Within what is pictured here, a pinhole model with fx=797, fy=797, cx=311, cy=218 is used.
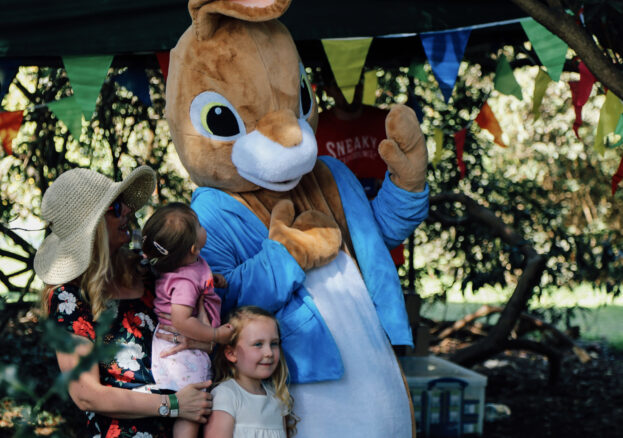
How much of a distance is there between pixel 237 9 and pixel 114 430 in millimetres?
1240

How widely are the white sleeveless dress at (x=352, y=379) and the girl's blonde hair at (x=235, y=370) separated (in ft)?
0.31

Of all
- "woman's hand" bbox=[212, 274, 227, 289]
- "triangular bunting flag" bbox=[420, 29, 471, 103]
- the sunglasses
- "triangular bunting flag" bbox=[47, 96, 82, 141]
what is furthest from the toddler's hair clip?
"triangular bunting flag" bbox=[420, 29, 471, 103]

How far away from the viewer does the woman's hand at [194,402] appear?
6.71ft

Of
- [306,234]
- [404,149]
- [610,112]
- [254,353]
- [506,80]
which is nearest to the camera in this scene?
[254,353]

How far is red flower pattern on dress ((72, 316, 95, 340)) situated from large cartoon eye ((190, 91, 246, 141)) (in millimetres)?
791

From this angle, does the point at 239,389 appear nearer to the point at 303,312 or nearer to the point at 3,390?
the point at 303,312

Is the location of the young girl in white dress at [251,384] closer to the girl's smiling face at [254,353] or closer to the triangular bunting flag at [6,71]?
the girl's smiling face at [254,353]

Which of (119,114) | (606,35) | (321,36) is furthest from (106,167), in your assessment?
(606,35)

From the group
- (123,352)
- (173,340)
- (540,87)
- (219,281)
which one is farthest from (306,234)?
(540,87)

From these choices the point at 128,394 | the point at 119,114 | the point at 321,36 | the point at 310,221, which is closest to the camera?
the point at 128,394

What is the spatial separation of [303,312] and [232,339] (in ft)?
0.85

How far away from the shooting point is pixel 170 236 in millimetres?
2107

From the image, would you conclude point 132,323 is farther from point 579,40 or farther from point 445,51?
point 445,51

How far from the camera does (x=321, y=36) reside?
325cm
